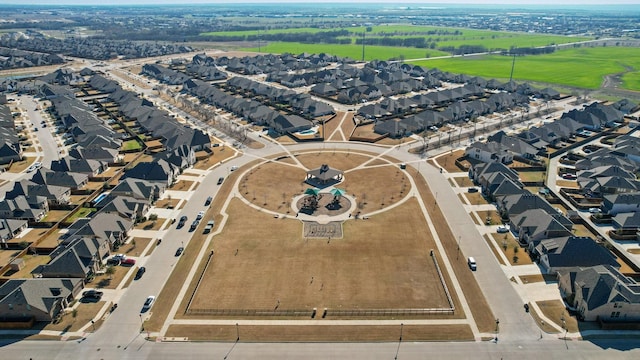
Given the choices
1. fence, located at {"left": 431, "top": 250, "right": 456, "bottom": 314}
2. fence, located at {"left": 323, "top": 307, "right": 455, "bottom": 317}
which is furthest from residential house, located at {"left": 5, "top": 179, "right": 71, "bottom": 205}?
fence, located at {"left": 431, "top": 250, "right": 456, "bottom": 314}

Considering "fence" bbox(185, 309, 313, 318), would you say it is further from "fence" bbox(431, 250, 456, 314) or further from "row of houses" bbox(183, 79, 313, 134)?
"row of houses" bbox(183, 79, 313, 134)

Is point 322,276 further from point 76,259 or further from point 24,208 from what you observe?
point 24,208

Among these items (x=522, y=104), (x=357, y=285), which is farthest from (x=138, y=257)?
(x=522, y=104)

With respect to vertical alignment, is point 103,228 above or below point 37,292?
above

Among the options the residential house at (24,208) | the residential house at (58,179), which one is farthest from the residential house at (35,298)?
the residential house at (58,179)

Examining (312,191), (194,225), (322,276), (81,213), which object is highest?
(312,191)

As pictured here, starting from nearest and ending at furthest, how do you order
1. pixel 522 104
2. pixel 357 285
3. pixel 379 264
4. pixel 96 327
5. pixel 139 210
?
pixel 96 327 < pixel 357 285 < pixel 379 264 < pixel 139 210 < pixel 522 104

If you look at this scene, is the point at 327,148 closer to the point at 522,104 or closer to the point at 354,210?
the point at 354,210

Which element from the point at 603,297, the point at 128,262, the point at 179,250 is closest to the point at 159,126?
the point at 179,250
